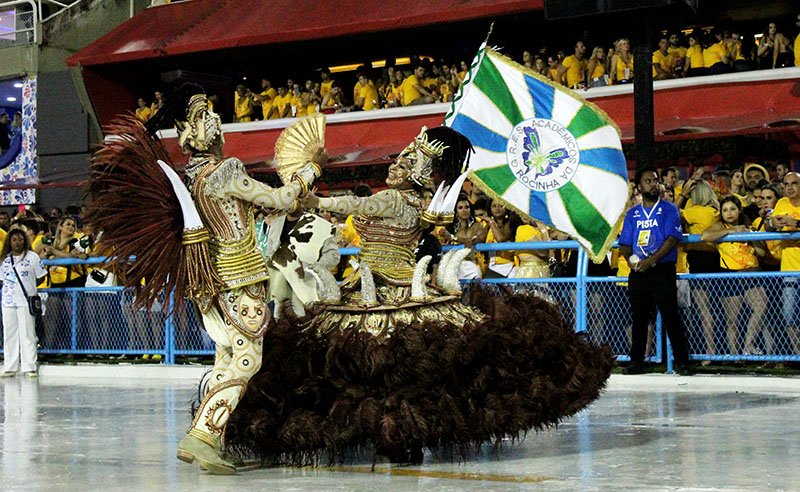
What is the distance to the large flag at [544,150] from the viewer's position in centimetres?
1159

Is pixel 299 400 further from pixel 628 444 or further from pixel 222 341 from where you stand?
pixel 628 444

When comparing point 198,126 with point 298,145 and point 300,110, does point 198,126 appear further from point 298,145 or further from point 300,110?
point 300,110

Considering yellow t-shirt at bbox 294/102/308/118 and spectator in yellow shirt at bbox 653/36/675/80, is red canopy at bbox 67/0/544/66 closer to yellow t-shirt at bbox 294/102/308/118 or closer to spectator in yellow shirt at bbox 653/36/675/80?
yellow t-shirt at bbox 294/102/308/118

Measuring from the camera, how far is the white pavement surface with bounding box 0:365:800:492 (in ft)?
19.9

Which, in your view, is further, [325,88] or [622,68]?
[325,88]

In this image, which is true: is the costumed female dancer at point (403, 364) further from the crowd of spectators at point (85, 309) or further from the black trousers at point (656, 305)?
the crowd of spectators at point (85, 309)

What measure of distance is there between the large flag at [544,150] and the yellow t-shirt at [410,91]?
9.81 metres

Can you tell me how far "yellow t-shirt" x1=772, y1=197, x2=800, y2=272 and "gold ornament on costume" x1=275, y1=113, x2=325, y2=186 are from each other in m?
5.30

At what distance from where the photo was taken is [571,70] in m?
19.7

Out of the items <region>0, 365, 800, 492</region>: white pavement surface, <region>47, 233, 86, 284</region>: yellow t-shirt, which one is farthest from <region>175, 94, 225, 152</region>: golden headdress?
<region>47, 233, 86, 284</region>: yellow t-shirt

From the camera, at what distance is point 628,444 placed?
731 cm

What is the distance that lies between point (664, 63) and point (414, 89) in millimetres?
4812

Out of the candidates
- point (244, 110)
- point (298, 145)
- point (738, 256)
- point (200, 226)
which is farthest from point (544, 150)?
point (244, 110)

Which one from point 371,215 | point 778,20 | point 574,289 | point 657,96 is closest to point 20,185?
point 657,96
